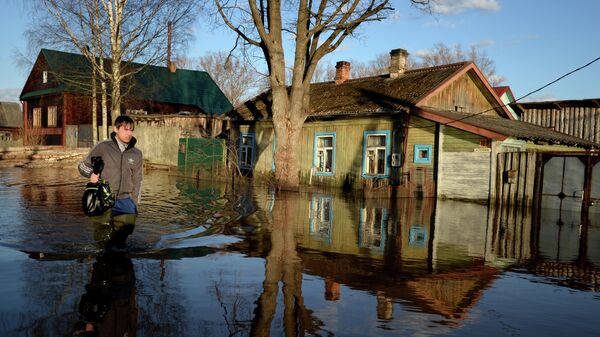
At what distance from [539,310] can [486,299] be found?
49 cm

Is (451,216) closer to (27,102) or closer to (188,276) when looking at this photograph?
(188,276)

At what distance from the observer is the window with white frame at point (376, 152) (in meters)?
20.0

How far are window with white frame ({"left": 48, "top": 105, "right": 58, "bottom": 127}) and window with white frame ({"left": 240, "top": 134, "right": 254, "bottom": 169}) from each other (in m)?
22.1

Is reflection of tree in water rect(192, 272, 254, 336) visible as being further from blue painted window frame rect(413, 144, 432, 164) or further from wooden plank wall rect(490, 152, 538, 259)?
blue painted window frame rect(413, 144, 432, 164)

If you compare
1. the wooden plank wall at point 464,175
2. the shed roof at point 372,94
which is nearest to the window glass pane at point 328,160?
the shed roof at point 372,94

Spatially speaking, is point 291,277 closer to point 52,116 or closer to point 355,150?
point 355,150

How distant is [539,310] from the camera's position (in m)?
4.64

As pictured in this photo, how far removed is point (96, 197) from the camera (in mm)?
5453

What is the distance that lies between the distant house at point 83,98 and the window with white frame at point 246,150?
1038 cm

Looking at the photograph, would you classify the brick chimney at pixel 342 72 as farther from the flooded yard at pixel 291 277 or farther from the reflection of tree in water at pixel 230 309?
the reflection of tree in water at pixel 230 309

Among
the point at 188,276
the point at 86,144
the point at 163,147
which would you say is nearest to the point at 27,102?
the point at 86,144

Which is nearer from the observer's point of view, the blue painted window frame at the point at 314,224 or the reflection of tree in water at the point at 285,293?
the reflection of tree in water at the point at 285,293

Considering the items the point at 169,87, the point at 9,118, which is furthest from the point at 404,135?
the point at 9,118

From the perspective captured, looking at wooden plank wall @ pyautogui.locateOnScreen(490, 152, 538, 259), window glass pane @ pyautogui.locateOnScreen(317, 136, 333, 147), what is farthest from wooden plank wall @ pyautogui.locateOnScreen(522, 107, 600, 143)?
window glass pane @ pyautogui.locateOnScreen(317, 136, 333, 147)
